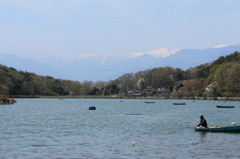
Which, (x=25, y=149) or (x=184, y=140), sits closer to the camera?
(x=25, y=149)

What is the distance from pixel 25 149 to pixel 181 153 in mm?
11659

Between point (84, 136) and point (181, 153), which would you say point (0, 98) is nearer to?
point (84, 136)

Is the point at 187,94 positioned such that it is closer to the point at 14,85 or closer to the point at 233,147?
the point at 14,85

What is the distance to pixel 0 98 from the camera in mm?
113688

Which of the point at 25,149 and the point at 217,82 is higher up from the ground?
the point at 217,82

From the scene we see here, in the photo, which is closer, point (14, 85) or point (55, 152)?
point (55, 152)

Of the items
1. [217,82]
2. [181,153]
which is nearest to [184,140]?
[181,153]

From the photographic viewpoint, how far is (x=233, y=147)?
26344 millimetres

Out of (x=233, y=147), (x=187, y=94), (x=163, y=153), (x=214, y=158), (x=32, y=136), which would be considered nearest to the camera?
(x=214, y=158)

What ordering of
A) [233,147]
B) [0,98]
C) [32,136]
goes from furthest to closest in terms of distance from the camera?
1. [0,98]
2. [32,136]
3. [233,147]

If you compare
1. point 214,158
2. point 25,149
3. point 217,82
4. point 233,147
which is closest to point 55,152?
point 25,149

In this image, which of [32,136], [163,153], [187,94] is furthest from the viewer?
[187,94]

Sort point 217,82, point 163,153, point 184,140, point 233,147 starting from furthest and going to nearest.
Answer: point 217,82, point 184,140, point 233,147, point 163,153

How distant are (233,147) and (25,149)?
637 inches
